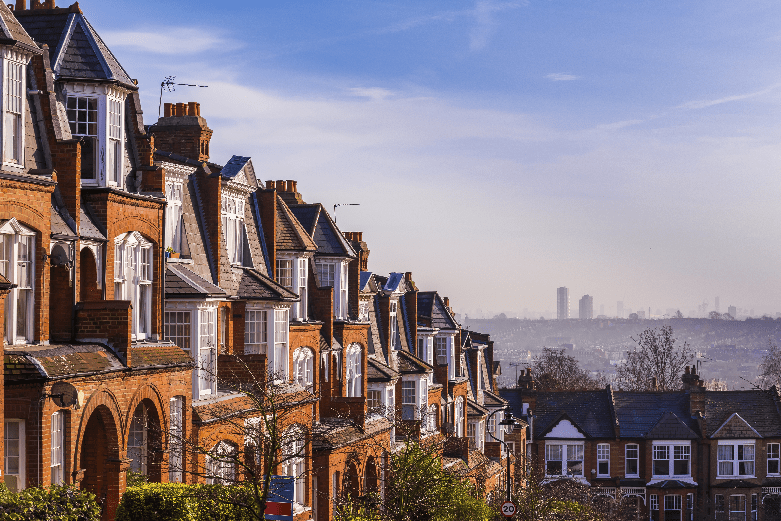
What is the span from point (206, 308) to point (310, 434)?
5767 mm

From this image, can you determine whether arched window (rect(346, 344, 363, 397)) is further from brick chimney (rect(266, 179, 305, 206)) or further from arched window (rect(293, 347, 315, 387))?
brick chimney (rect(266, 179, 305, 206))

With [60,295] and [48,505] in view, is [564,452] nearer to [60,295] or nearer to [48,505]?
[60,295]

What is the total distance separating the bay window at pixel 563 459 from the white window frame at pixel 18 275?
60.3 m

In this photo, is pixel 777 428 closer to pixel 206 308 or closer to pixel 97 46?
pixel 206 308

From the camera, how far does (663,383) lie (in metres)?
114

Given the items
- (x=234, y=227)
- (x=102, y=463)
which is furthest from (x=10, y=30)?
(x=234, y=227)

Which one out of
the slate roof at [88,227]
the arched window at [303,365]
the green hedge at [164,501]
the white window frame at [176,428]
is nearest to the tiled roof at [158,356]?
the white window frame at [176,428]

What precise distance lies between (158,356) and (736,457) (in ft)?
201

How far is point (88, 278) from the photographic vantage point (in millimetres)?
22859

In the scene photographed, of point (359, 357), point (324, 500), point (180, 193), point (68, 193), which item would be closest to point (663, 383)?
point (359, 357)

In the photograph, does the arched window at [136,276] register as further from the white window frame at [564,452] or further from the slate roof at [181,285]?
the white window frame at [564,452]

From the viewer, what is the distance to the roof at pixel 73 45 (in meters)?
23.7

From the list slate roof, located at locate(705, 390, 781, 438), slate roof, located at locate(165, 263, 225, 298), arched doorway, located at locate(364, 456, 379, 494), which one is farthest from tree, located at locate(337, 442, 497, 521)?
slate roof, located at locate(705, 390, 781, 438)

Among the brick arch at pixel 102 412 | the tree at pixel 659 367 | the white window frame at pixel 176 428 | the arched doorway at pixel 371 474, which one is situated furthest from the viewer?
the tree at pixel 659 367
